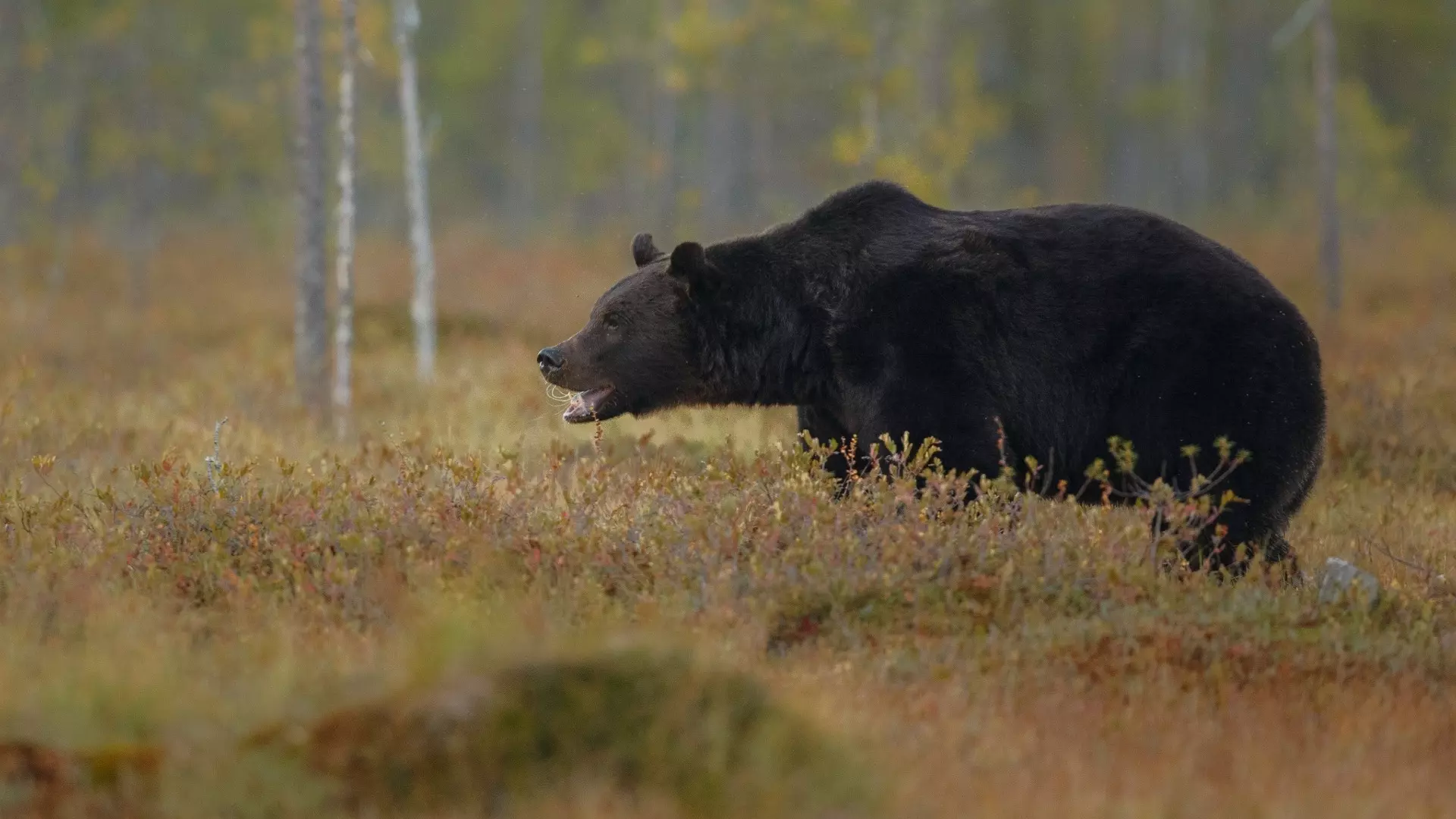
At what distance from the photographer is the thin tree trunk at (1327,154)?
78.5ft

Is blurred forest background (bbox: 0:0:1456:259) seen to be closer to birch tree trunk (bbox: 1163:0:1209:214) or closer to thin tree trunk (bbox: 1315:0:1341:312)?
birch tree trunk (bbox: 1163:0:1209:214)

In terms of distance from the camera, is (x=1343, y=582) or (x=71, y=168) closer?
(x=1343, y=582)

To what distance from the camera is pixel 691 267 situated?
26.0 feet

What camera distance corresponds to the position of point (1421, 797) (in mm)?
4219

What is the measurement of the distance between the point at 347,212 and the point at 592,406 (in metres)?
7.32

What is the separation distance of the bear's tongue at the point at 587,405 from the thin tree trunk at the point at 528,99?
112 feet

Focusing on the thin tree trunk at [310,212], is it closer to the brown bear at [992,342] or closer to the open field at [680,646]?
the open field at [680,646]

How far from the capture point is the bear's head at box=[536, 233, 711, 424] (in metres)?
8.06

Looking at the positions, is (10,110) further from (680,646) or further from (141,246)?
(680,646)

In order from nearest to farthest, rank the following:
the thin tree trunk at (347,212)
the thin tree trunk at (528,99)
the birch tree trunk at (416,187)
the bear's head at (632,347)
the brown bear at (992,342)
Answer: the brown bear at (992,342)
the bear's head at (632,347)
the thin tree trunk at (347,212)
the birch tree trunk at (416,187)
the thin tree trunk at (528,99)

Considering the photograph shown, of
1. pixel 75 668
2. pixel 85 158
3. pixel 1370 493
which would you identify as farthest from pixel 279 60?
pixel 75 668

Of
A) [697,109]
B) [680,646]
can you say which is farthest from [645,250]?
[697,109]

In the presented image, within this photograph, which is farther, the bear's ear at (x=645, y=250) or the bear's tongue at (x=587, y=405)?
the bear's ear at (x=645, y=250)

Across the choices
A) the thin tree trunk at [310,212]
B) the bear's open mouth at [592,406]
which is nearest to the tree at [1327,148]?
the thin tree trunk at [310,212]
